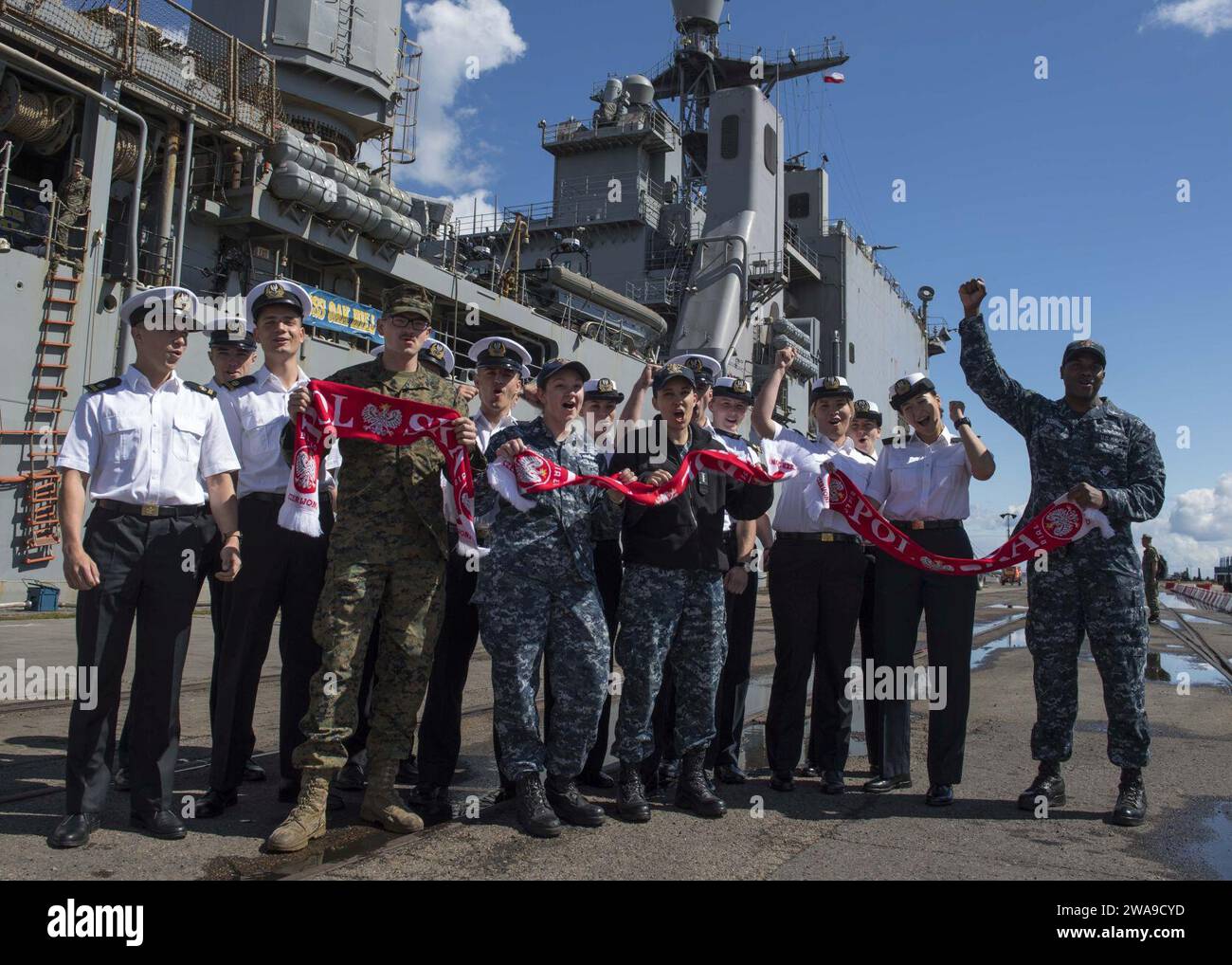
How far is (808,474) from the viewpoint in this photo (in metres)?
4.36

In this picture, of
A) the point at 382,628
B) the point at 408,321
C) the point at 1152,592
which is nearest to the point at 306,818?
the point at 382,628

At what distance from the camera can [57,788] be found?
146 inches

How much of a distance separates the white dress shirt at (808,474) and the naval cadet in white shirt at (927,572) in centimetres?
24

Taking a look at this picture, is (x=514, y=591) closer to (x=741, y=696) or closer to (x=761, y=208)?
(x=741, y=696)

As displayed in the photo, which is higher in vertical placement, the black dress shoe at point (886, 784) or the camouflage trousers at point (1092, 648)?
the camouflage trousers at point (1092, 648)

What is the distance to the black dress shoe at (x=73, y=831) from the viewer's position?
9.71ft

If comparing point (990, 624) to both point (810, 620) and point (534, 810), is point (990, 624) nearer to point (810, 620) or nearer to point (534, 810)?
point (810, 620)

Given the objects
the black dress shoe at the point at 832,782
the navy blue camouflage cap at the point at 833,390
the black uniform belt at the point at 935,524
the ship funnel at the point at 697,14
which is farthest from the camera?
the ship funnel at the point at 697,14

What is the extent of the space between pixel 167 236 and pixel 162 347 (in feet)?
39.1

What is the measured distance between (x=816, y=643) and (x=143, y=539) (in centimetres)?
300

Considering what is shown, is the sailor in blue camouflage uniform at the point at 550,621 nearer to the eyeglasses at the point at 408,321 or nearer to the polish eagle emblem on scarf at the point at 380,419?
the polish eagle emblem on scarf at the point at 380,419

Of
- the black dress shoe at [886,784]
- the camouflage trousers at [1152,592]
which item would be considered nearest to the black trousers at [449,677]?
the black dress shoe at [886,784]
